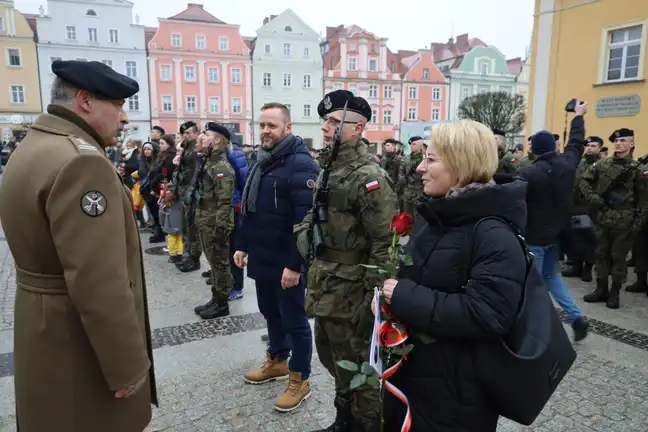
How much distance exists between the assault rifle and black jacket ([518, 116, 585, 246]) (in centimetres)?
256

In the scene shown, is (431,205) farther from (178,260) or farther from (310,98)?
(310,98)

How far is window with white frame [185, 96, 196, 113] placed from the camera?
41.8m

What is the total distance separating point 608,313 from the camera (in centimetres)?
552

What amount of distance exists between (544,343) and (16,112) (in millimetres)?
44542

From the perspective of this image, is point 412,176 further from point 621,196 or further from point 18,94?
point 18,94

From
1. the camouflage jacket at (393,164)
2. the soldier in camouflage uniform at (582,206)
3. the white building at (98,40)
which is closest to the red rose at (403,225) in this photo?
the soldier in camouflage uniform at (582,206)

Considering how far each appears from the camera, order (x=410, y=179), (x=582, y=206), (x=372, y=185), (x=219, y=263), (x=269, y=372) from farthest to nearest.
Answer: (x=410, y=179)
(x=582, y=206)
(x=219, y=263)
(x=269, y=372)
(x=372, y=185)

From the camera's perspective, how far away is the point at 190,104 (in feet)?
138

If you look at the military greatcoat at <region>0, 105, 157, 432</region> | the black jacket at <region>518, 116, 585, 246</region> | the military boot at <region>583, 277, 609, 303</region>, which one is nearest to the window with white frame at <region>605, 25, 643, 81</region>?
the military boot at <region>583, 277, 609, 303</region>

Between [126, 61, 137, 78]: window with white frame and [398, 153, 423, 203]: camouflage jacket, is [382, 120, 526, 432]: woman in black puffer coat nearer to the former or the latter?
[398, 153, 423, 203]: camouflage jacket

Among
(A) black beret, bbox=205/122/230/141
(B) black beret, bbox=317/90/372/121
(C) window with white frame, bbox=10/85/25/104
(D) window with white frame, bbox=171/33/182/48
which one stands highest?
(D) window with white frame, bbox=171/33/182/48

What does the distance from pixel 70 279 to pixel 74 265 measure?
0.19 ft

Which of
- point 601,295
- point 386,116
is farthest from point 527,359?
point 386,116

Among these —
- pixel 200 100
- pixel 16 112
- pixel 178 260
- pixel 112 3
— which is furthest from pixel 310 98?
pixel 178 260
